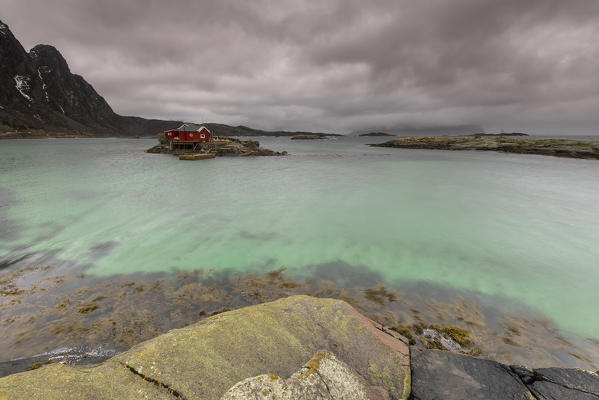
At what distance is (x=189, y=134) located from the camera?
56000 mm

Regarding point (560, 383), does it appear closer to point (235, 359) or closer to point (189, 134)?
point (235, 359)

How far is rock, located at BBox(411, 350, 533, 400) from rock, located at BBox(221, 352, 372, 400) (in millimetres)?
940

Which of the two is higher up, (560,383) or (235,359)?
(235,359)

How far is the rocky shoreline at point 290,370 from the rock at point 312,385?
0.03 ft

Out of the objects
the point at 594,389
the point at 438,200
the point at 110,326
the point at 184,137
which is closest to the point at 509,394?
the point at 594,389

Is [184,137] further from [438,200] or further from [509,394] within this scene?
[509,394]

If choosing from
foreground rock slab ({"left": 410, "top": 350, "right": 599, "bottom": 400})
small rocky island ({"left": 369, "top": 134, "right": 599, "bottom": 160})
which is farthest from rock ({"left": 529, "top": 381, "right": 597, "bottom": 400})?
small rocky island ({"left": 369, "top": 134, "right": 599, "bottom": 160})

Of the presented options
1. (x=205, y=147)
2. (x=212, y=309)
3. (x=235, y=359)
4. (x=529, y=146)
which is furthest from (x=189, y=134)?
(x=529, y=146)

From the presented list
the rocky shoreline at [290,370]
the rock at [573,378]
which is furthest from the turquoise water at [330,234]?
the rocky shoreline at [290,370]

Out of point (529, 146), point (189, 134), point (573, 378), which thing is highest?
point (189, 134)

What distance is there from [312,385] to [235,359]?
107cm

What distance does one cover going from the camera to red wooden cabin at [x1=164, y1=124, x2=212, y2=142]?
5544 centimetres

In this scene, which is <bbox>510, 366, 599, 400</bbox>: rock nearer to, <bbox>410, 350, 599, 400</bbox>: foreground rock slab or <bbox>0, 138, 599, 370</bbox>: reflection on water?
<bbox>410, 350, 599, 400</bbox>: foreground rock slab

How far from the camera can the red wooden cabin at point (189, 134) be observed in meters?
55.4
